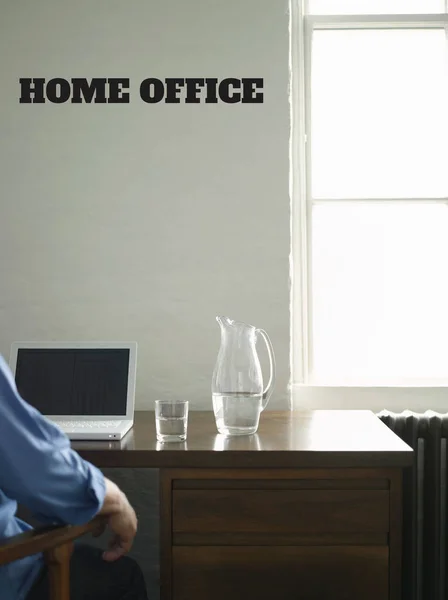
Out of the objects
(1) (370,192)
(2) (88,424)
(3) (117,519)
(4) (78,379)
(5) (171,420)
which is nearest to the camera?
(3) (117,519)

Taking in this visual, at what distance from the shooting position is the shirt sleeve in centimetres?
115

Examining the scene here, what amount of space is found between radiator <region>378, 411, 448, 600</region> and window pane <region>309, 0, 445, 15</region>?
1460 millimetres

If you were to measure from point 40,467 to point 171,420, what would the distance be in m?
0.66

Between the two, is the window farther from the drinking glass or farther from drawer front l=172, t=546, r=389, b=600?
drawer front l=172, t=546, r=389, b=600

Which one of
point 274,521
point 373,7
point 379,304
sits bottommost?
point 274,521

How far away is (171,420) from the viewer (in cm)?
181

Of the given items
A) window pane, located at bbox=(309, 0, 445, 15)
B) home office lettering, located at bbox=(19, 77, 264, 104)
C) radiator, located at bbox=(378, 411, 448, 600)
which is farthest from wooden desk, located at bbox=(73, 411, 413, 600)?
window pane, located at bbox=(309, 0, 445, 15)

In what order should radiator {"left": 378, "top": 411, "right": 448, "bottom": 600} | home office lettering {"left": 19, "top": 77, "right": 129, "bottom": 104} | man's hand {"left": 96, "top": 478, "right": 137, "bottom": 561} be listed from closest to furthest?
1. man's hand {"left": 96, "top": 478, "right": 137, "bottom": 561}
2. radiator {"left": 378, "top": 411, "right": 448, "bottom": 600}
3. home office lettering {"left": 19, "top": 77, "right": 129, "bottom": 104}

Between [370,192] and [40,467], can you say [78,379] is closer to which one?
[40,467]

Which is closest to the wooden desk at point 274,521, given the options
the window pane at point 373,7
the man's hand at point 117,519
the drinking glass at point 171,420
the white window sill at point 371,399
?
the drinking glass at point 171,420

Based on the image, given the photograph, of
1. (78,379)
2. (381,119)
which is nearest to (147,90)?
(381,119)

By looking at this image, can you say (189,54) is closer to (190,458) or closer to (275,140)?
(275,140)

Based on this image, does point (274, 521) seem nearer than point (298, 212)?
Yes

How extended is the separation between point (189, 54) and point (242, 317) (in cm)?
90
